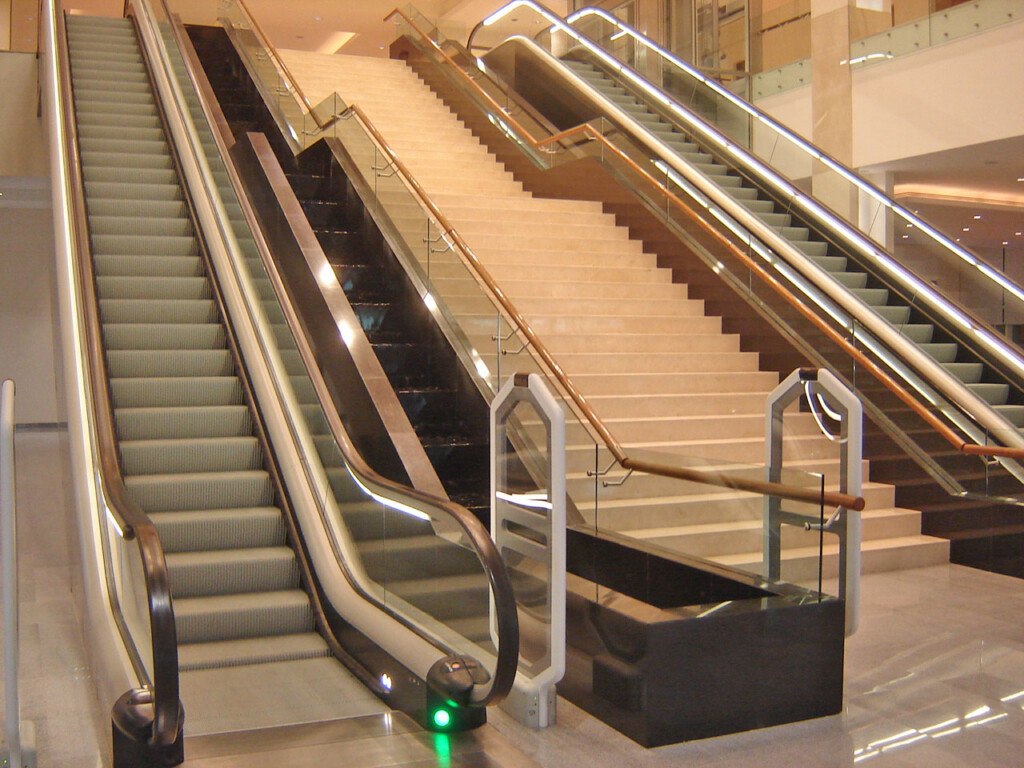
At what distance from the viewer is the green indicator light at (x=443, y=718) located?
3775 mm

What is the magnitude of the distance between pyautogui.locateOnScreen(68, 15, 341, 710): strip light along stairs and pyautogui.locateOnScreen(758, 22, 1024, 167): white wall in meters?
6.76

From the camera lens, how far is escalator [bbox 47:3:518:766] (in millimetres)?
3633

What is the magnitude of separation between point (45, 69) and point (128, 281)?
3.80 meters

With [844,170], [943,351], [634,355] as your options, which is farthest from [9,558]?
[844,170]

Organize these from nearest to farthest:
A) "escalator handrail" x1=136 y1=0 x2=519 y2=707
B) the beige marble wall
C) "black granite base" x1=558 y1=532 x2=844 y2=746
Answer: "escalator handrail" x1=136 y1=0 x2=519 y2=707 → "black granite base" x1=558 y1=532 x2=844 y2=746 → the beige marble wall

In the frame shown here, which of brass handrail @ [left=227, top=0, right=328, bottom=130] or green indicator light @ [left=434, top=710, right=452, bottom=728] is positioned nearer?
green indicator light @ [left=434, top=710, right=452, bottom=728]

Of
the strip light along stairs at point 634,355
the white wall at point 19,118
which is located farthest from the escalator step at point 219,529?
the white wall at point 19,118

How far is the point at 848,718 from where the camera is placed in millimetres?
4008

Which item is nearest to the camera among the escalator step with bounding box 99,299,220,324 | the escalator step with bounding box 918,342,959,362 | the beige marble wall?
the escalator step with bounding box 99,299,220,324

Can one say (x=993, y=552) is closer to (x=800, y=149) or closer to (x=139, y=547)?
(x=800, y=149)

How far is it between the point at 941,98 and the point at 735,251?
129 inches

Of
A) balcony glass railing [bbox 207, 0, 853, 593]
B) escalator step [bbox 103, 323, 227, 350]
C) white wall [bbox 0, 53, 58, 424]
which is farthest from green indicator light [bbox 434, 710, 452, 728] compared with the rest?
white wall [bbox 0, 53, 58, 424]

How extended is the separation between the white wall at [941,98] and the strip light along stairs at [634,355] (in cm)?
299

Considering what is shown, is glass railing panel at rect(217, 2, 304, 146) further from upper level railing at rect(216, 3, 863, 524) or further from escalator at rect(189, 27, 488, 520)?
escalator at rect(189, 27, 488, 520)
